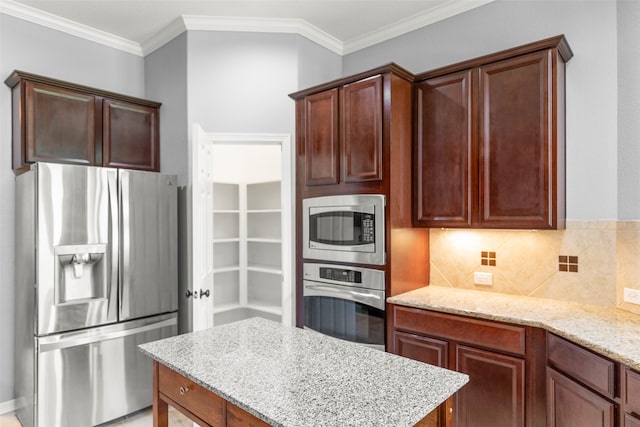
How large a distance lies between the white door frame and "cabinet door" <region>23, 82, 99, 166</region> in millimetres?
868

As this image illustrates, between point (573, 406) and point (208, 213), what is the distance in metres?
2.41

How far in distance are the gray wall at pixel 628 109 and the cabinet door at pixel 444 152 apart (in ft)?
2.63

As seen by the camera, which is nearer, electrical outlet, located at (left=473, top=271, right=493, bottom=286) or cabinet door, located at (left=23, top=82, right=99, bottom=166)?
electrical outlet, located at (left=473, top=271, right=493, bottom=286)

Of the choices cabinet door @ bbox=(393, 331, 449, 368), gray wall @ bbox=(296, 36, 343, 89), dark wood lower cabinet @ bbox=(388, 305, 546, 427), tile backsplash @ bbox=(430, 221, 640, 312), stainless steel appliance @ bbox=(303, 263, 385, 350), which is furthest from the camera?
gray wall @ bbox=(296, 36, 343, 89)

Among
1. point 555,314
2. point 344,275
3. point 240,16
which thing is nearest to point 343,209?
point 344,275

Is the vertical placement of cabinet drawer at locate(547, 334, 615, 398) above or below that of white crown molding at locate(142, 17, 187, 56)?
below

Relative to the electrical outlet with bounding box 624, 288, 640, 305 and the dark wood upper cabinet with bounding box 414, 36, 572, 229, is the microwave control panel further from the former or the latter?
the electrical outlet with bounding box 624, 288, 640, 305

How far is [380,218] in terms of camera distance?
263 centimetres

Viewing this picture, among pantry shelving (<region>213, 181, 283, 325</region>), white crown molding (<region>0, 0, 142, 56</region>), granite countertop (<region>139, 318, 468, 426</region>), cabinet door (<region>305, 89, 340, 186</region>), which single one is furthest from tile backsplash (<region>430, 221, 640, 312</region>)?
white crown molding (<region>0, 0, 142, 56</region>)

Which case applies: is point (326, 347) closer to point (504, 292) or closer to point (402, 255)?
point (402, 255)

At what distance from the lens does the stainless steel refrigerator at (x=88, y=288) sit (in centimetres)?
257

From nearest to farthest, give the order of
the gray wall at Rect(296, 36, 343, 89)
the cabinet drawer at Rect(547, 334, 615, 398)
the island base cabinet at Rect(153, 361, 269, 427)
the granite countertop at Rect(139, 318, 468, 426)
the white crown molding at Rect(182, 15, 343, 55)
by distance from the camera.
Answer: the granite countertop at Rect(139, 318, 468, 426) → the island base cabinet at Rect(153, 361, 269, 427) → the cabinet drawer at Rect(547, 334, 615, 398) → the white crown molding at Rect(182, 15, 343, 55) → the gray wall at Rect(296, 36, 343, 89)

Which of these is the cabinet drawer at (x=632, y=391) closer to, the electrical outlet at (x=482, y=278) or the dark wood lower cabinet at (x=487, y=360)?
the dark wood lower cabinet at (x=487, y=360)

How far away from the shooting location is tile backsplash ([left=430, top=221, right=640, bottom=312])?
229cm
